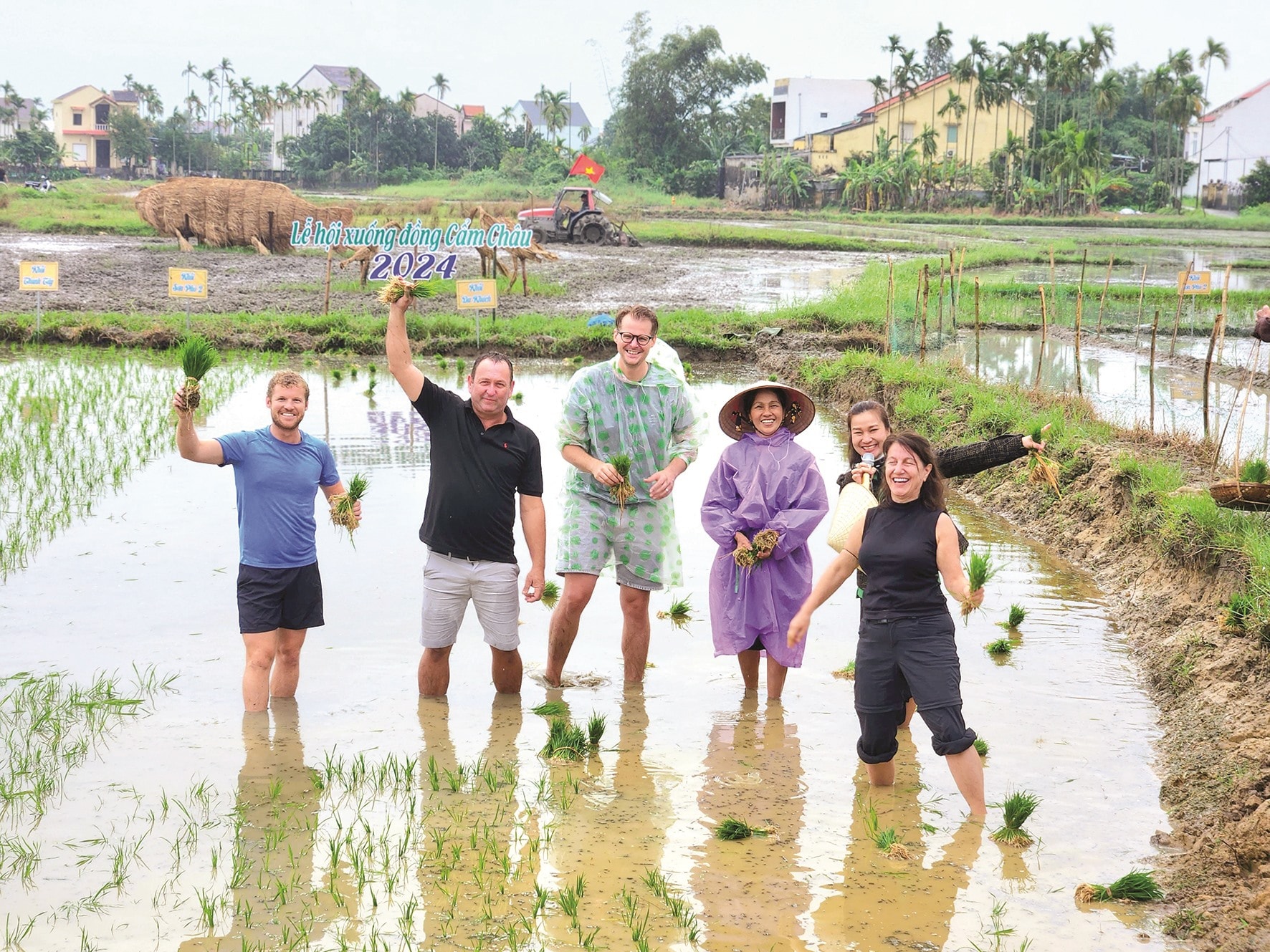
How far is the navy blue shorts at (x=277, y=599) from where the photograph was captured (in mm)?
5113

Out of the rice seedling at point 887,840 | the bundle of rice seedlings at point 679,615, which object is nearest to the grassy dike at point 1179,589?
the rice seedling at point 887,840

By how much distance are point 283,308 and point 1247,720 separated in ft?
58.5

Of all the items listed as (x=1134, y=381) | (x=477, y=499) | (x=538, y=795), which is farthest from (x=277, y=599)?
(x=1134, y=381)

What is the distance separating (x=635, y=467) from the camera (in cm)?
562

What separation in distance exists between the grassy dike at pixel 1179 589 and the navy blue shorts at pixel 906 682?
829mm

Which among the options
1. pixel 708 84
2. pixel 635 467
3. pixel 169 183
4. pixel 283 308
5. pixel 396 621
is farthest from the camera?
pixel 708 84

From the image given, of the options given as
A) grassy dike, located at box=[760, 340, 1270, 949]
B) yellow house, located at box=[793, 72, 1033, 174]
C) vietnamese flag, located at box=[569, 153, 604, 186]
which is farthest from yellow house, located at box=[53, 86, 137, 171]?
grassy dike, located at box=[760, 340, 1270, 949]

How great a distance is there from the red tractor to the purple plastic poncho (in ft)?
110

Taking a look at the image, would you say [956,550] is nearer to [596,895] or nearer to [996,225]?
[596,895]

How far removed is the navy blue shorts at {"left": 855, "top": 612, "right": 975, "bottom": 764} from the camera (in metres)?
4.18

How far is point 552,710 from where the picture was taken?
5.50 meters

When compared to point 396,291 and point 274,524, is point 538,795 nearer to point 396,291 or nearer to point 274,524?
point 274,524

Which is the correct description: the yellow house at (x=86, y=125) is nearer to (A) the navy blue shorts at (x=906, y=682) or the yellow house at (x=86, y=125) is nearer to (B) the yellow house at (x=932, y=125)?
(B) the yellow house at (x=932, y=125)

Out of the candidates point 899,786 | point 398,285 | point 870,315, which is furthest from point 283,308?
point 899,786
